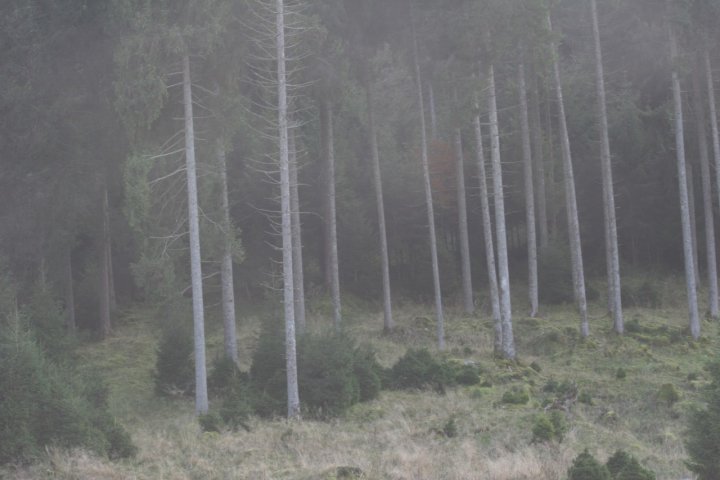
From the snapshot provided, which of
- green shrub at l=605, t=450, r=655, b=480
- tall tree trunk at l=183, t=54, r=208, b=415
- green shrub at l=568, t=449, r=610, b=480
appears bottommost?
green shrub at l=605, t=450, r=655, b=480

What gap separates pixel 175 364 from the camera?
69.3ft

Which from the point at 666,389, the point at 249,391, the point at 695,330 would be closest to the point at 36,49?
the point at 249,391

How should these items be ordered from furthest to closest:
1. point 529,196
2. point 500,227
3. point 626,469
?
1. point 529,196
2. point 500,227
3. point 626,469

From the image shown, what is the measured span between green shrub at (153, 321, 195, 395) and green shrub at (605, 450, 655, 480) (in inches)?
547

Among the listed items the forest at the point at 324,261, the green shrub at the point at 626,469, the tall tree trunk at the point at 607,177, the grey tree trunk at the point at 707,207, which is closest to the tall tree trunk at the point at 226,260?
the forest at the point at 324,261

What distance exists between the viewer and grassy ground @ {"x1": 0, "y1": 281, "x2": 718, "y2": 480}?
10945mm

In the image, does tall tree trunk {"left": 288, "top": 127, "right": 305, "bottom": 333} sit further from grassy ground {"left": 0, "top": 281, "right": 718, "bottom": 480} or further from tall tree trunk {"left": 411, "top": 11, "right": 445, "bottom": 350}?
tall tree trunk {"left": 411, "top": 11, "right": 445, "bottom": 350}

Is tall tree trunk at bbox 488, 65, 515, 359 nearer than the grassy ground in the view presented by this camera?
No

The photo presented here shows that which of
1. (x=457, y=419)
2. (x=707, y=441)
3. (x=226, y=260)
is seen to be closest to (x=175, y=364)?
(x=226, y=260)

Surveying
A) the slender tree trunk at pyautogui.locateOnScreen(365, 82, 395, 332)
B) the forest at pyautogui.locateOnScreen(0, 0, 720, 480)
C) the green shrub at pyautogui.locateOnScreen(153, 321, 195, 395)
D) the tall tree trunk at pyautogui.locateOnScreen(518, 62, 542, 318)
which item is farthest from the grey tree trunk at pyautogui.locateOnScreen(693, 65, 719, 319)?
the green shrub at pyautogui.locateOnScreen(153, 321, 195, 395)

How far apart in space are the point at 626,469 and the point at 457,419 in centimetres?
607

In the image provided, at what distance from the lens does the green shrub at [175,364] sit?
830 inches

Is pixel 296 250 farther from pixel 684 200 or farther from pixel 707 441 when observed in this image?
pixel 707 441

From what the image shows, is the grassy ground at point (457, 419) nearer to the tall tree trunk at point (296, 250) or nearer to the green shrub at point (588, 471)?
the green shrub at point (588, 471)
